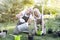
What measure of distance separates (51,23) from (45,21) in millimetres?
76

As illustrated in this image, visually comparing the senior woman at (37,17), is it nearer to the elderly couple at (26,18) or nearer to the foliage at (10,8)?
the elderly couple at (26,18)

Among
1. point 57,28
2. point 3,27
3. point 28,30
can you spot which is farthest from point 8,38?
point 57,28

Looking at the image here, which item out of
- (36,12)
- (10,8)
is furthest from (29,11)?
(10,8)

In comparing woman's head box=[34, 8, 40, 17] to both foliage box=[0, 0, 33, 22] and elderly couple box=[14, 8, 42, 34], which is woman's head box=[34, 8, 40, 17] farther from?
foliage box=[0, 0, 33, 22]

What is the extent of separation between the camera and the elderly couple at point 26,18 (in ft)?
5.81

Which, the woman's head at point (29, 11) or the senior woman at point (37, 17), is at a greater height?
the woman's head at point (29, 11)

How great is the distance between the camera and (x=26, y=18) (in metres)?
1.79

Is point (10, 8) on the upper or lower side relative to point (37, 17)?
upper

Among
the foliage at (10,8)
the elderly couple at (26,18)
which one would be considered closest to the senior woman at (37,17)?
the elderly couple at (26,18)

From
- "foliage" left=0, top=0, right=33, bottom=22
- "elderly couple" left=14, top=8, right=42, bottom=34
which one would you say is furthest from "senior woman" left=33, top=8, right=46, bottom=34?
"foliage" left=0, top=0, right=33, bottom=22

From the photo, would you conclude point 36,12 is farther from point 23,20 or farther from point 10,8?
point 10,8

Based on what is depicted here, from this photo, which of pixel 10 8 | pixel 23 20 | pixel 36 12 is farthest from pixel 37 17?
pixel 10 8

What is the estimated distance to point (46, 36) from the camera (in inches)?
71.0

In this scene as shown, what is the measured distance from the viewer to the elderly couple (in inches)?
69.7
